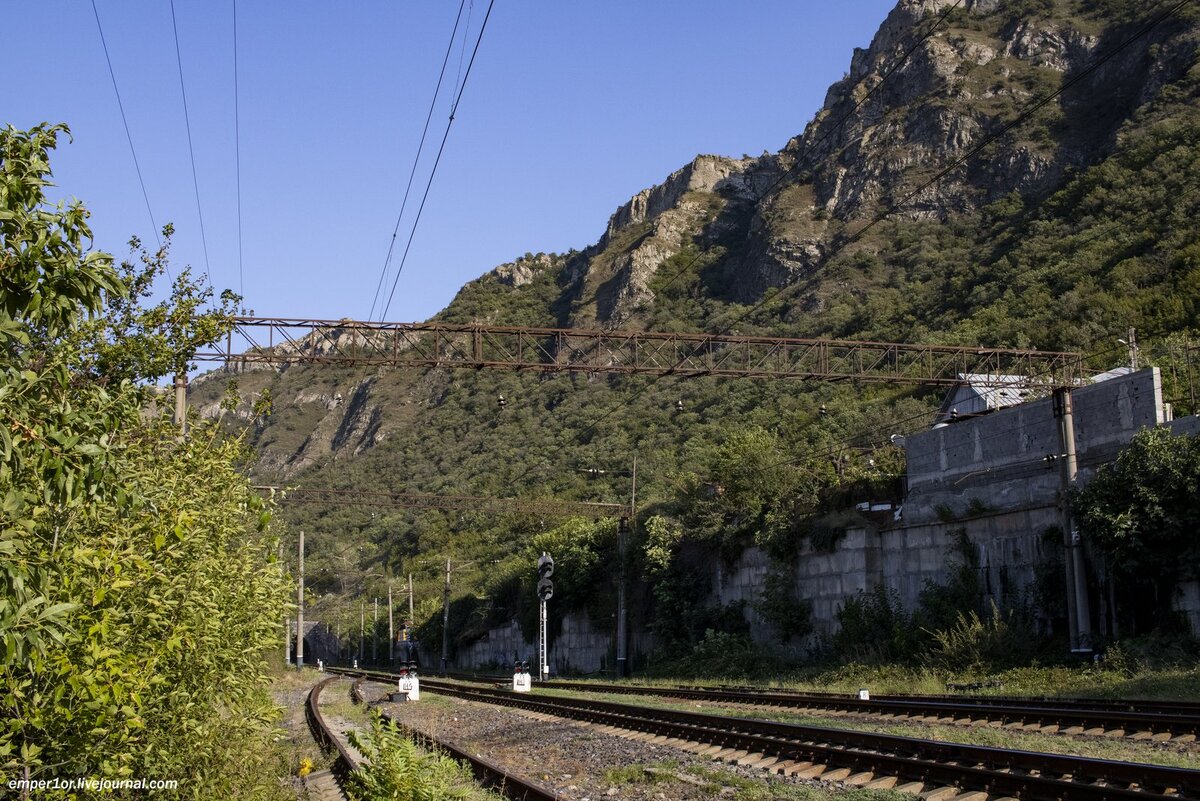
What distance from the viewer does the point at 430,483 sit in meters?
120

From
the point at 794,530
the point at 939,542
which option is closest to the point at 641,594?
the point at 794,530

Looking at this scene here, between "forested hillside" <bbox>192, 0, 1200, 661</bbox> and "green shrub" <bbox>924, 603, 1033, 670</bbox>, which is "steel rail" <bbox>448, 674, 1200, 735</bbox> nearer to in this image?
"green shrub" <bbox>924, 603, 1033, 670</bbox>

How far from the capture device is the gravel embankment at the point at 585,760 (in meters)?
12.1

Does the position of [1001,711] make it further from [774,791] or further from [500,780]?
[500,780]

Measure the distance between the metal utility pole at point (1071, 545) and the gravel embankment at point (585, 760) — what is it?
11462 millimetres

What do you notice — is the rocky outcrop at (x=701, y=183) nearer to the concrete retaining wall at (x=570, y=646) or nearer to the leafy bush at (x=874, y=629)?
the concrete retaining wall at (x=570, y=646)

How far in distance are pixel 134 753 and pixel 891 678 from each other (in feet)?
71.4

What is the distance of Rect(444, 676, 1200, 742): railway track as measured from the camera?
1374 cm

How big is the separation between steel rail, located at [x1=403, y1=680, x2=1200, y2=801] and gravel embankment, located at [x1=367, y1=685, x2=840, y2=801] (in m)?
0.78

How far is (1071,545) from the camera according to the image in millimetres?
24578

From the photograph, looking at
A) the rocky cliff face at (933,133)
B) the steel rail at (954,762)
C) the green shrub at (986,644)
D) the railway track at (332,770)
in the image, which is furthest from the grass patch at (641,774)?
the rocky cliff face at (933,133)

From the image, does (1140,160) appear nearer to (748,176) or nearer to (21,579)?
(21,579)

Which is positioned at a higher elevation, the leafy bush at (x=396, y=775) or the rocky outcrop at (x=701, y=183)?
the rocky outcrop at (x=701, y=183)

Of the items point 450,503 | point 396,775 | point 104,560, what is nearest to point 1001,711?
point 396,775
